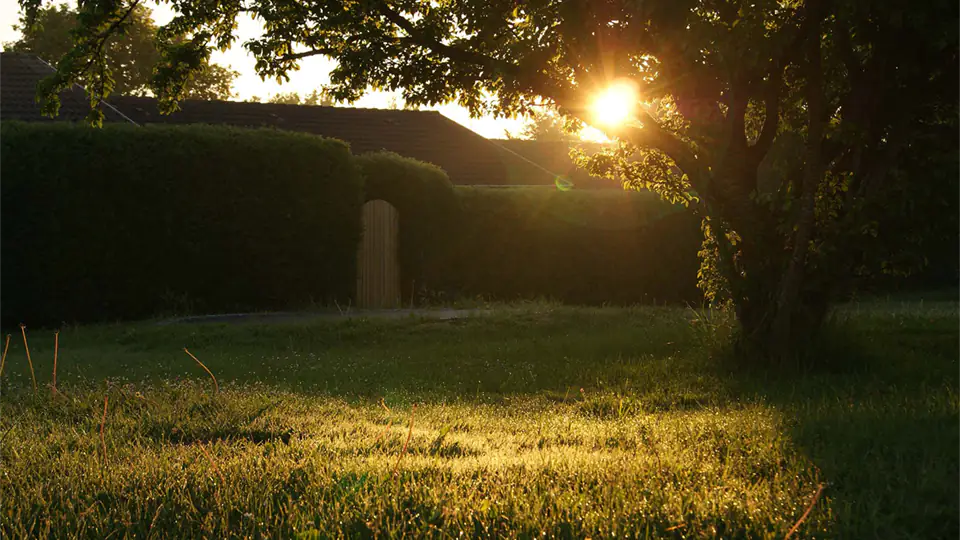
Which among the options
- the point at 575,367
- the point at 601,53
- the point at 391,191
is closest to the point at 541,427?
the point at 575,367

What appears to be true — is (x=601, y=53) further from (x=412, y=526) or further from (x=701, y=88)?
(x=412, y=526)

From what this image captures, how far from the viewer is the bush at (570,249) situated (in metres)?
21.6

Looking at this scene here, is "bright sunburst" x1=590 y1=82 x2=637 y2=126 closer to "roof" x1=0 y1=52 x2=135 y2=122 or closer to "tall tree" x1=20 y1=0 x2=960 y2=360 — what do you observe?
"tall tree" x1=20 y1=0 x2=960 y2=360

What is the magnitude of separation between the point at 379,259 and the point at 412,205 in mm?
1548

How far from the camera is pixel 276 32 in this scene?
1245 centimetres

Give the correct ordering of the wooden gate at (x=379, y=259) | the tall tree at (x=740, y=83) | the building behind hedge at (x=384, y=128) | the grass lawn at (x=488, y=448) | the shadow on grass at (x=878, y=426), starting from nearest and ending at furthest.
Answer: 1. the grass lawn at (x=488, y=448)
2. the shadow on grass at (x=878, y=426)
3. the tall tree at (x=740, y=83)
4. the wooden gate at (x=379, y=259)
5. the building behind hedge at (x=384, y=128)

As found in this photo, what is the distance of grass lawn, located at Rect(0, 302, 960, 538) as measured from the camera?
165 inches

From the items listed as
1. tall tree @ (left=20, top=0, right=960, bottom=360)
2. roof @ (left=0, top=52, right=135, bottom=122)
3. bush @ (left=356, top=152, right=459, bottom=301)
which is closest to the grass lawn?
tall tree @ (left=20, top=0, right=960, bottom=360)

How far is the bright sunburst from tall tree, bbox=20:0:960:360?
Result: 91 millimetres

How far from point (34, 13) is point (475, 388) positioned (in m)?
7.38

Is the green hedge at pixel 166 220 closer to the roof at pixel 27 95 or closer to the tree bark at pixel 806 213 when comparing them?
the roof at pixel 27 95

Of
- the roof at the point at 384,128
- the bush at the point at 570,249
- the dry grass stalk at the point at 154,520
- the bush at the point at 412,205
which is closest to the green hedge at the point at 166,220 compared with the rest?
the bush at the point at 412,205

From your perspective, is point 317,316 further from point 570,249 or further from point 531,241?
point 570,249

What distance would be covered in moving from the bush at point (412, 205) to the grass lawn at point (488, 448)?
9050 millimetres
